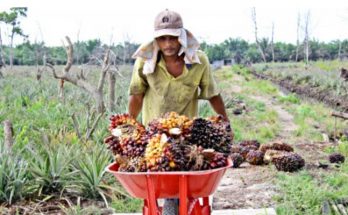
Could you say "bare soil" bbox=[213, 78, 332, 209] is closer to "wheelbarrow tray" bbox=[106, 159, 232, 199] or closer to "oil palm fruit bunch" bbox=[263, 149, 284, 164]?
"oil palm fruit bunch" bbox=[263, 149, 284, 164]

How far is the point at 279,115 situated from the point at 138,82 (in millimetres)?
11568

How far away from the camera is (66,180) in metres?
5.75

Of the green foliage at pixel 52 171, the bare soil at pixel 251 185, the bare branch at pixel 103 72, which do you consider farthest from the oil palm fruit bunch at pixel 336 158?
the bare branch at pixel 103 72

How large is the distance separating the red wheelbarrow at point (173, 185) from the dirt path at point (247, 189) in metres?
2.45

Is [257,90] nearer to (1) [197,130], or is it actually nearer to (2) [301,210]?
(2) [301,210]

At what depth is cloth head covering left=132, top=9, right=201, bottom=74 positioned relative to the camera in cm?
299

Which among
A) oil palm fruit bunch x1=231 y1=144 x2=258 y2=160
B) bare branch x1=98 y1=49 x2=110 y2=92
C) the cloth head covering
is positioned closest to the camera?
the cloth head covering

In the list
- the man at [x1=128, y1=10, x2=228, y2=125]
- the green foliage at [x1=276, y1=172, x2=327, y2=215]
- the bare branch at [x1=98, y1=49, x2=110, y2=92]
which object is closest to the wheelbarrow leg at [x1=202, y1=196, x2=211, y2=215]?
the man at [x1=128, y1=10, x2=228, y2=125]

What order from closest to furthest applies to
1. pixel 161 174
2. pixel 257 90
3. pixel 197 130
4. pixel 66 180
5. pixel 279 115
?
pixel 161 174
pixel 197 130
pixel 66 180
pixel 279 115
pixel 257 90

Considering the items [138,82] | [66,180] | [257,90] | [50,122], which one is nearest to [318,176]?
[66,180]

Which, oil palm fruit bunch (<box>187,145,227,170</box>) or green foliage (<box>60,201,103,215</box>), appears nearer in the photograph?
oil palm fruit bunch (<box>187,145,227,170</box>)

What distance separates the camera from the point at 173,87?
323 centimetres

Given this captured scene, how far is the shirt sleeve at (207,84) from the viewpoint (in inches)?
131

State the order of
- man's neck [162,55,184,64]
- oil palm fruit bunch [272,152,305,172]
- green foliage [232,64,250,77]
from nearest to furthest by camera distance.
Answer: man's neck [162,55,184,64]
oil palm fruit bunch [272,152,305,172]
green foliage [232,64,250,77]
